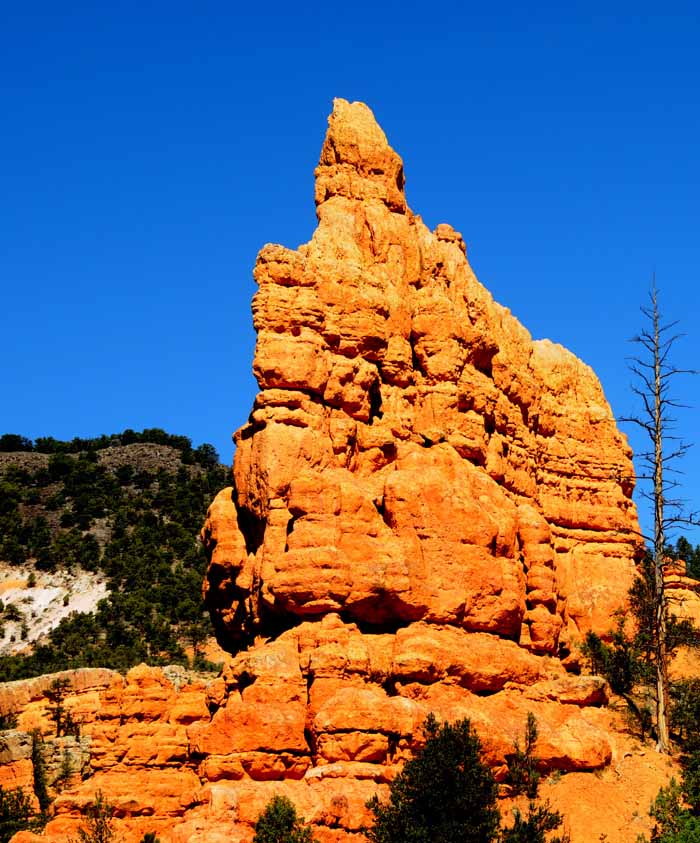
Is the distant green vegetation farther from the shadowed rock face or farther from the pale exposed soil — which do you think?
the shadowed rock face

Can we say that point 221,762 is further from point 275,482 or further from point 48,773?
point 48,773

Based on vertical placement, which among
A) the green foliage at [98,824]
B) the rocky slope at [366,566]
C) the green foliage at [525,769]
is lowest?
the green foliage at [98,824]

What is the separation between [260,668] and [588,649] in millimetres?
14346

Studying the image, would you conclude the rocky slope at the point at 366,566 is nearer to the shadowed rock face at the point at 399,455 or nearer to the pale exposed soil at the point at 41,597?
the shadowed rock face at the point at 399,455

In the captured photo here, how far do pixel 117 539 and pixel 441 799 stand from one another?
187 feet

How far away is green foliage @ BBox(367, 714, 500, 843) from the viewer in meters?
33.1

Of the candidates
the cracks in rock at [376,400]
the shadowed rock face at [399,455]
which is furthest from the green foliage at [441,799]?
the cracks in rock at [376,400]

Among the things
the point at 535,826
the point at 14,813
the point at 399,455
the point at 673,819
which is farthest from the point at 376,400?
the point at 14,813

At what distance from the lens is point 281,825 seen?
1305 inches

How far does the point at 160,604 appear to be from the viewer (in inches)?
3046

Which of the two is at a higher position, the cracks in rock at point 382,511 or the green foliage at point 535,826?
the cracks in rock at point 382,511

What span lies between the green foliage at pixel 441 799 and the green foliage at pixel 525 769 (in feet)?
5.98

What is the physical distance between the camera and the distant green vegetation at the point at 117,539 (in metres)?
72.0

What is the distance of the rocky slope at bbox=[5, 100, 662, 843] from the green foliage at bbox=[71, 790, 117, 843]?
0.43m
